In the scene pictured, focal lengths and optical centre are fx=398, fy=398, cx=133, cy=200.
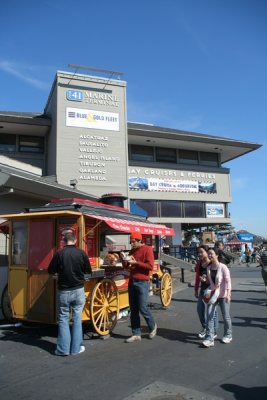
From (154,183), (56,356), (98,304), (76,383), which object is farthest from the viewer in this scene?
(154,183)

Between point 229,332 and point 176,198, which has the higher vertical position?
point 176,198

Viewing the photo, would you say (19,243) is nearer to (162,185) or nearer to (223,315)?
(223,315)

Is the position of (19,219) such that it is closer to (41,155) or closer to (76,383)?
(76,383)

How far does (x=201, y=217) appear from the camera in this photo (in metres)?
26.4

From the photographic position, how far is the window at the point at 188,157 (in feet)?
88.6

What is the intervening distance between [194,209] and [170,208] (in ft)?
5.95

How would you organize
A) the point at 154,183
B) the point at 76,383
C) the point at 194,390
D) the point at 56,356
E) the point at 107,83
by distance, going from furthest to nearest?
the point at 154,183 → the point at 107,83 → the point at 56,356 → the point at 76,383 → the point at 194,390

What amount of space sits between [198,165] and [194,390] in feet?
76.8

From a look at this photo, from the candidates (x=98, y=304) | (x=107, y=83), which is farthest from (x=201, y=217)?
(x=98, y=304)

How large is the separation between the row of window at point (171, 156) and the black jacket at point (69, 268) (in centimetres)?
1908

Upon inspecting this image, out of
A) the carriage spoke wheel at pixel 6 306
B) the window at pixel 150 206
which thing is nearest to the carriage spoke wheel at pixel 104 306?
the carriage spoke wheel at pixel 6 306

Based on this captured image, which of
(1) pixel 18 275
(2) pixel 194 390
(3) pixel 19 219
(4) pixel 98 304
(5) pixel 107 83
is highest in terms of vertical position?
(5) pixel 107 83

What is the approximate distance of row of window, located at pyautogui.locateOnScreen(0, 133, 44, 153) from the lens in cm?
2192

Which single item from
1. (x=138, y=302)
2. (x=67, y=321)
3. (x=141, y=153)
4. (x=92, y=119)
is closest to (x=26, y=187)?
(x=138, y=302)
